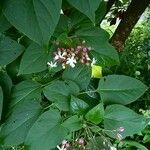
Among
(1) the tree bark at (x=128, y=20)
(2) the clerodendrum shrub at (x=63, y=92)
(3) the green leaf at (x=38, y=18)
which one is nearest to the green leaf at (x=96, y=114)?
(2) the clerodendrum shrub at (x=63, y=92)

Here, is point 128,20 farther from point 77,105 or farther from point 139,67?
point 77,105

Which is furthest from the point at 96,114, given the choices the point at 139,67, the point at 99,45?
the point at 139,67

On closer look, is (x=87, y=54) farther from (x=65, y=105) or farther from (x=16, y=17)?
(x=16, y=17)

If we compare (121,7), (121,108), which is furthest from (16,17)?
(121,7)

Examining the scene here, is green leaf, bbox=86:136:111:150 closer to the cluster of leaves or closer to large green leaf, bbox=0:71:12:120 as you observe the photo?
large green leaf, bbox=0:71:12:120

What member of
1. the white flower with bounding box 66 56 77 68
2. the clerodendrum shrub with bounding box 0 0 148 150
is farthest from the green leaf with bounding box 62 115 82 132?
the white flower with bounding box 66 56 77 68
